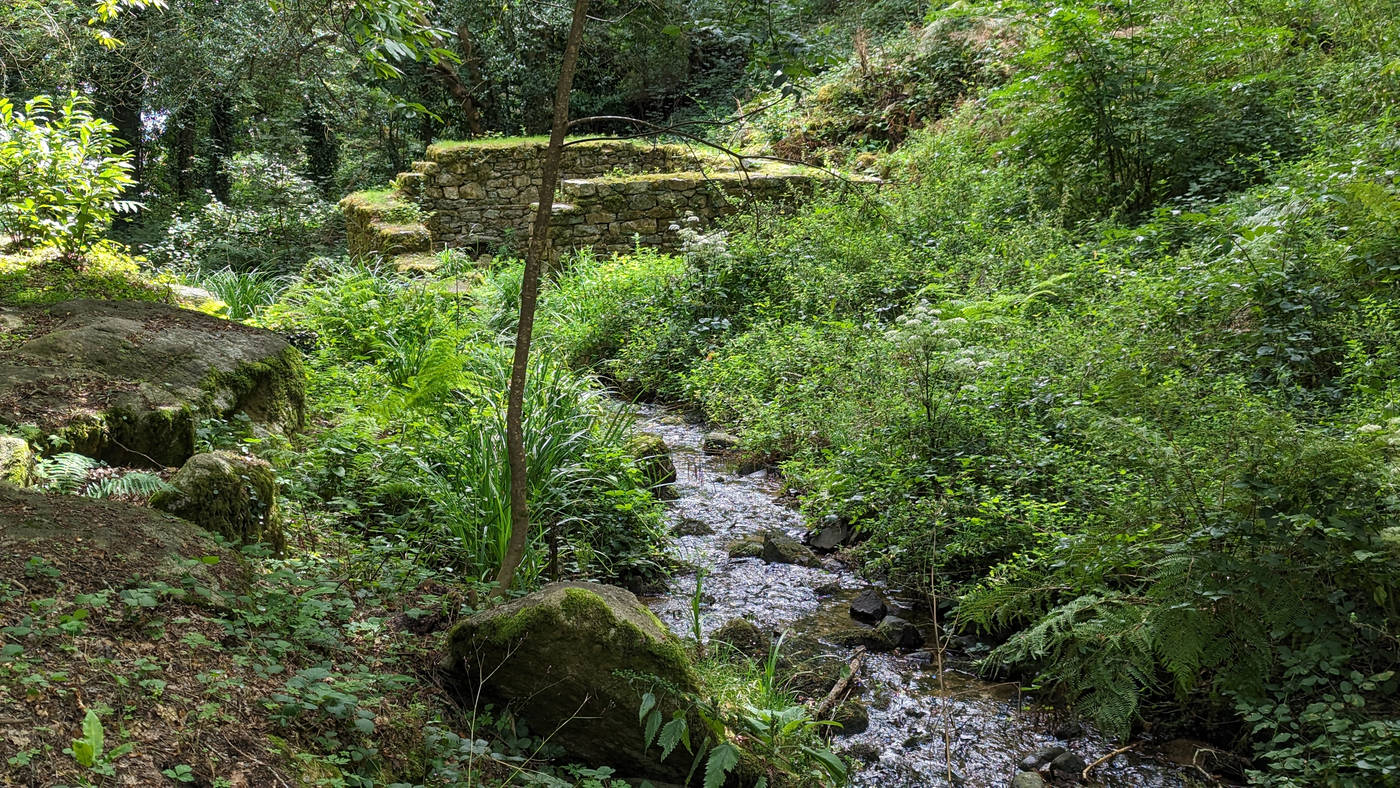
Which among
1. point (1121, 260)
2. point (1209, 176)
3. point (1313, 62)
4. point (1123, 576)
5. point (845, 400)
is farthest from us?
point (1313, 62)

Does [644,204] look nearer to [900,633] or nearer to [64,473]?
[900,633]

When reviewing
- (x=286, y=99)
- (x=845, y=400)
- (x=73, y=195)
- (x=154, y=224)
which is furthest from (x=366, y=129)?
(x=845, y=400)

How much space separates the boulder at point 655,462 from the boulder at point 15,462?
9.79 ft

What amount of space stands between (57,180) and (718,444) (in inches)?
201

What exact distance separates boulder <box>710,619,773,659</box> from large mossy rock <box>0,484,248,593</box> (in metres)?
1.97

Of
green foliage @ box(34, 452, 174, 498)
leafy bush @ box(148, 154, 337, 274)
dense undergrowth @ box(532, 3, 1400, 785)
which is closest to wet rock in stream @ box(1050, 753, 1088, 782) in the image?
dense undergrowth @ box(532, 3, 1400, 785)

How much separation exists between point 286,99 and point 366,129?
1.73 meters

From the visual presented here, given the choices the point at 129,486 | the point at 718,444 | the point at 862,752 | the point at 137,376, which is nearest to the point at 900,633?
the point at 862,752

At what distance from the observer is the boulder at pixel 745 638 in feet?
12.0

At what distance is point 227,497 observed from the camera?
293cm

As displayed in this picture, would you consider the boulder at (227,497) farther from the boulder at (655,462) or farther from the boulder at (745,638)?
the boulder at (655,462)

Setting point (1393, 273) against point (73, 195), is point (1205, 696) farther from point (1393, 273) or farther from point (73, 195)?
point (73, 195)

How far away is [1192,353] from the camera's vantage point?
4.50 metres

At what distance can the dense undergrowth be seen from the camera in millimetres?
2834
